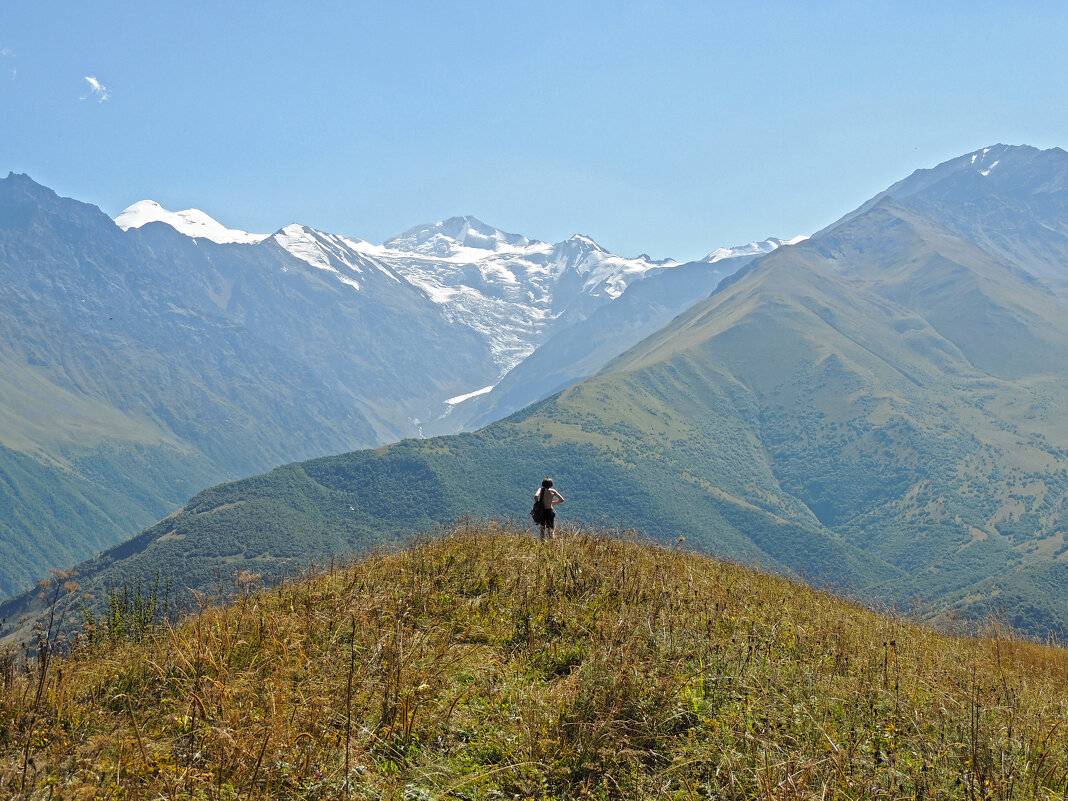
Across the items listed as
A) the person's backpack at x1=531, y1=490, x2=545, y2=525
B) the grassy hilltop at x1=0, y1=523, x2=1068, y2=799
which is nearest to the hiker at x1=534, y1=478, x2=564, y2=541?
the person's backpack at x1=531, y1=490, x2=545, y2=525

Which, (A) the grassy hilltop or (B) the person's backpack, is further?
(B) the person's backpack

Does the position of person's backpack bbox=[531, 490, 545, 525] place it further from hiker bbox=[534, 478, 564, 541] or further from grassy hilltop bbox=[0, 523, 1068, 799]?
grassy hilltop bbox=[0, 523, 1068, 799]

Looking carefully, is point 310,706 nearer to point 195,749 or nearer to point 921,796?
point 195,749

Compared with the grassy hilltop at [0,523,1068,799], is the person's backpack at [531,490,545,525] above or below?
above

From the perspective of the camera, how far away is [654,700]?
7.54 metres

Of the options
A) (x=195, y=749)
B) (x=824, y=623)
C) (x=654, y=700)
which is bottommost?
(x=824, y=623)

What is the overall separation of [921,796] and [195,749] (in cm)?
635

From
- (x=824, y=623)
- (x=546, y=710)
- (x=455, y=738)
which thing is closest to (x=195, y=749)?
(x=455, y=738)

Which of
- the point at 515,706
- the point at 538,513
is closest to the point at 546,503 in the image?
the point at 538,513

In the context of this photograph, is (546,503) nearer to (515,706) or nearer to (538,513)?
(538,513)

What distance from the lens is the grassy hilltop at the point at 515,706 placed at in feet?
20.5

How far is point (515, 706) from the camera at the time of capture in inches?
297

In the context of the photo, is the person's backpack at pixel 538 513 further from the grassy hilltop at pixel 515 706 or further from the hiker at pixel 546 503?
the grassy hilltop at pixel 515 706

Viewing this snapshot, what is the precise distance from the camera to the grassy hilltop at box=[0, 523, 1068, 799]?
245 inches
